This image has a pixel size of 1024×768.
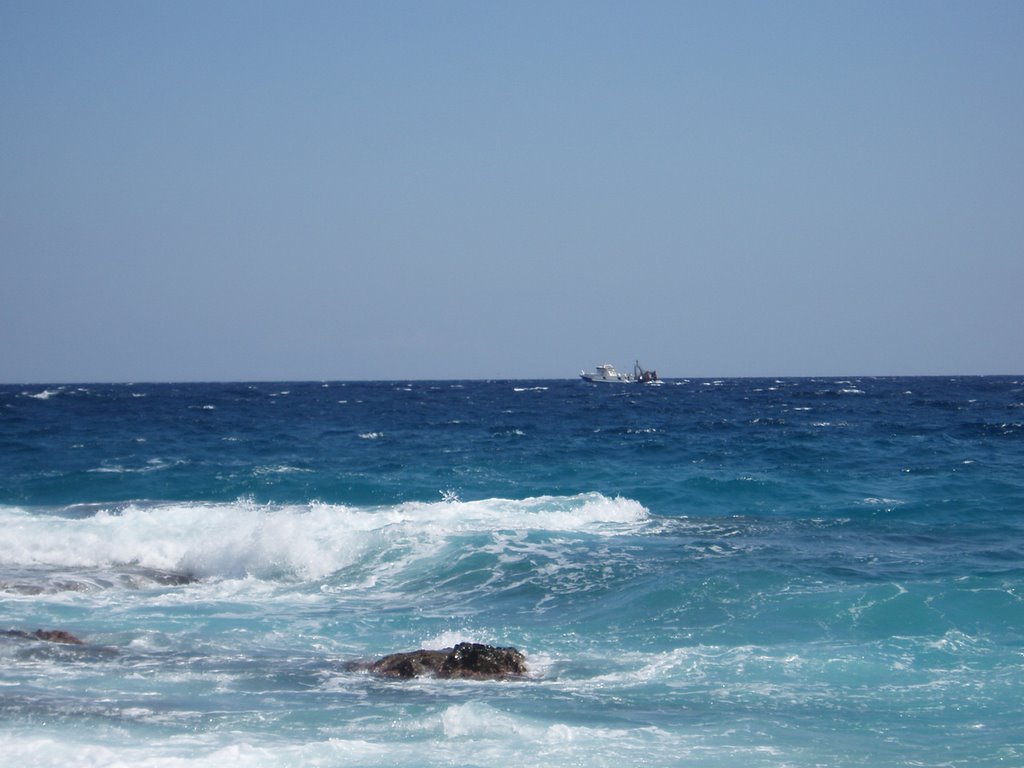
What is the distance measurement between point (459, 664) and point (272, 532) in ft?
28.9

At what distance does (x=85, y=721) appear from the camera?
8984 millimetres

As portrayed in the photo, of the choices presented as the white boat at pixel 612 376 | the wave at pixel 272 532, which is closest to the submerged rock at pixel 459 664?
the wave at pixel 272 532

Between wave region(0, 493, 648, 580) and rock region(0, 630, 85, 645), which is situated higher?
rock region(0, 630, 85, 645)

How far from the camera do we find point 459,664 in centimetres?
1095

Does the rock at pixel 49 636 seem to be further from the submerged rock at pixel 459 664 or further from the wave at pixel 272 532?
the wave at pixel 272 532

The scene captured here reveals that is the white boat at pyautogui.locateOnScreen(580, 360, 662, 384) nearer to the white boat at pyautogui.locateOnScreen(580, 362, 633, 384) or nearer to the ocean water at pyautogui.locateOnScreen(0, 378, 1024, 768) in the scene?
the white boat at pyautogui.locateOnScreen(580, 362, 633, 384)

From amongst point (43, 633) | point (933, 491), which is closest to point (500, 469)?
point (933, 491)

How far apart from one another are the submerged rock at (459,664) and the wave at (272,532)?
6.56 metres

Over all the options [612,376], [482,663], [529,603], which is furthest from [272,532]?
[612,376]

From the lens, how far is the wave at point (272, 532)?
17969 mm

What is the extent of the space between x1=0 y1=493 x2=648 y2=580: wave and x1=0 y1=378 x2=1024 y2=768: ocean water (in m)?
0.09

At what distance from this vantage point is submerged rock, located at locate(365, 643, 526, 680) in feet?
35.4

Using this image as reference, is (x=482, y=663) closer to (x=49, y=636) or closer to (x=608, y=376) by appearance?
(x=49, y=636)

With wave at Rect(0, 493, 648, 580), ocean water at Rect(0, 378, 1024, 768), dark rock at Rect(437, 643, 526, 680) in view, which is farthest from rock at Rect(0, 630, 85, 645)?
wave at Rect(0, 493, 648, 580)
